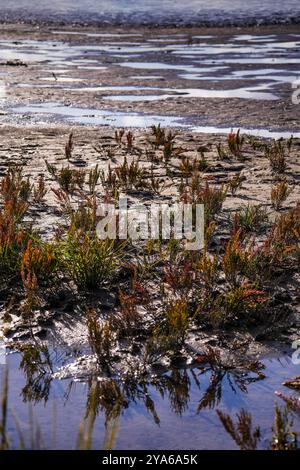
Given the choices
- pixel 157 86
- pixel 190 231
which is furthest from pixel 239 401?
pixel 157 86

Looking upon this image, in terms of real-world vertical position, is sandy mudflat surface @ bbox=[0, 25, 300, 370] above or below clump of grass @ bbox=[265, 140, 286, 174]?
above

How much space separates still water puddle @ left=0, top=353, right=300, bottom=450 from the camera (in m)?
4.86

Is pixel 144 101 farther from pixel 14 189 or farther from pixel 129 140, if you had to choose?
pixel 14 189

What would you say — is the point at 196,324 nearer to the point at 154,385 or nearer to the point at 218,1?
the point at 154,385

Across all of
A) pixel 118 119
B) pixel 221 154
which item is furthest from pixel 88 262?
pixel 118 119

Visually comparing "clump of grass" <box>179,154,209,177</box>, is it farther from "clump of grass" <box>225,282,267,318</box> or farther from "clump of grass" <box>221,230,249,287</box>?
"clump of grass" <box>225,282,267,318</box>

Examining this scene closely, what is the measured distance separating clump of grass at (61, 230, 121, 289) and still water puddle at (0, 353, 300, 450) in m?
1.14

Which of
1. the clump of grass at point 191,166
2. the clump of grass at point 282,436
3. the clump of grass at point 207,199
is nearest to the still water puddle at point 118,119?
the clump of grass at point 191,166

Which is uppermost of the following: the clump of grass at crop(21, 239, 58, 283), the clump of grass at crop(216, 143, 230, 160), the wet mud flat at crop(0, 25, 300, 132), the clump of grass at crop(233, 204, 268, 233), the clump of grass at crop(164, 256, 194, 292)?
the wet mud flat at crop(0, 25, 300, 132)

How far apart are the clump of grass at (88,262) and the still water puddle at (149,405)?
1140mm

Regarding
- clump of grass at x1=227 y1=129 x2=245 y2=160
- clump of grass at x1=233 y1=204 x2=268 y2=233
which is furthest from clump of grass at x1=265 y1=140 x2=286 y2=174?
clump of grass at x1=233 y1=204 x2=268 y2=233

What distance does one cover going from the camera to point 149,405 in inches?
208

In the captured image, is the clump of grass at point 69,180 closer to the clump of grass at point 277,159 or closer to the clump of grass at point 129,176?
the clump of grass at point 129,176

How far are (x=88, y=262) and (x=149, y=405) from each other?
5.94 feet
